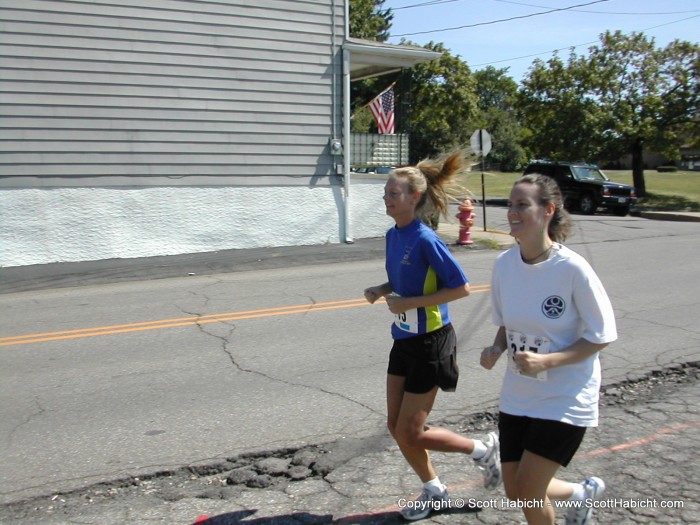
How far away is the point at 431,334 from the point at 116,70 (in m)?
11.6

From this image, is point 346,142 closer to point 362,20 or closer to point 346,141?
point 346,141

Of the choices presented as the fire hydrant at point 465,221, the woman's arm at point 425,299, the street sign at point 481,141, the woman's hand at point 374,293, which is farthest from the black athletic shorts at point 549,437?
the street sign at point 481,141

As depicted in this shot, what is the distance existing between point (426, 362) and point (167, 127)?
37.8 ft

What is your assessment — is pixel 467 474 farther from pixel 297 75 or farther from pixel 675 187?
pixel 675 187

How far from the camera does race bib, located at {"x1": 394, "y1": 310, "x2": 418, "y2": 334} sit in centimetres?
375

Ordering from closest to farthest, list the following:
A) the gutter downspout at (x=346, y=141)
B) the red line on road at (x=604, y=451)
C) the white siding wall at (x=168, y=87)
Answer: the red line on road at (x=604, y=451), the white siding wall at (x=168, y=87), the gutter downspout at (x=346, y=141)

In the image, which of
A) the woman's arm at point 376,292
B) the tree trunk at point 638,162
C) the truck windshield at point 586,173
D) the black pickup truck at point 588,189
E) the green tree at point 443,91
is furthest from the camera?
the green tree at point 443,91

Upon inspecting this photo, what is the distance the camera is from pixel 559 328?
Answer: 9.89ft

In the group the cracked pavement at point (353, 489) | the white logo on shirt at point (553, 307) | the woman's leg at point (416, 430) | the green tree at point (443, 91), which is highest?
the green tree at point (443, 91)

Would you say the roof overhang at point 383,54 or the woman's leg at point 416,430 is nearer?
the woman's leg at point 416,430

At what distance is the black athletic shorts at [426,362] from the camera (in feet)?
12.2

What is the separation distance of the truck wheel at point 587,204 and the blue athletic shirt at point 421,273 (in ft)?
77.8

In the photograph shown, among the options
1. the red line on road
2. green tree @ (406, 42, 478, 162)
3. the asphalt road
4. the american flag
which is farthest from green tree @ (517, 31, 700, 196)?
the red line on road

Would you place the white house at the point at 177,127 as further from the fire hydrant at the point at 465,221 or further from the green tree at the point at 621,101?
the green tree at the point at 621,101
